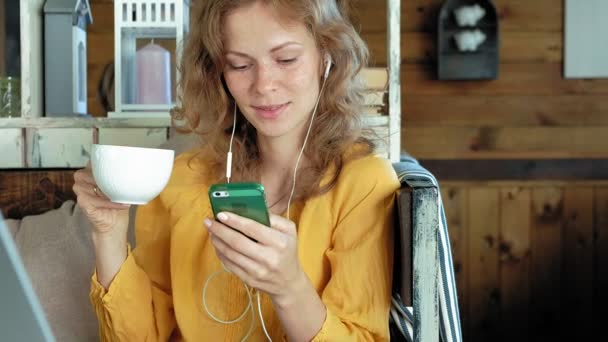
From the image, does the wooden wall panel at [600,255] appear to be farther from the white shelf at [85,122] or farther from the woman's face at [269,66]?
the woman's face at [269,66]

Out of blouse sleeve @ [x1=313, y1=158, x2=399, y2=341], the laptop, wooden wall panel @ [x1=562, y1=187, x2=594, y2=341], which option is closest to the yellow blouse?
blouse sleeve @ [x1=313, y1=158, x2=399, y2=341]

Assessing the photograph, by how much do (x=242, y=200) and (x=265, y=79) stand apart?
0.30 m

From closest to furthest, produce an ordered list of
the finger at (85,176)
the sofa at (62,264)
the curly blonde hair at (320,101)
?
the finger at (85,176), the curly blonde hair at (320,101), the sofa at (62,264)

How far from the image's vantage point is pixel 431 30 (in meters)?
3.20

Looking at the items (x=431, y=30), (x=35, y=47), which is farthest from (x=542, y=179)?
(x=35, y=47)

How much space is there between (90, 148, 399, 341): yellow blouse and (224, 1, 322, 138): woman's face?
14 cm

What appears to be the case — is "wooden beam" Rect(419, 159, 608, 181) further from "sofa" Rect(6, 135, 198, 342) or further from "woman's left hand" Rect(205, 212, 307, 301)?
"woman's left hand" Rect(205, 212, 307, 301)

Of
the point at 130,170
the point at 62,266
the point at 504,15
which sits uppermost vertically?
the point at 504,15

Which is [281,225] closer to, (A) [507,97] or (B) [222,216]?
(B) [222,216]

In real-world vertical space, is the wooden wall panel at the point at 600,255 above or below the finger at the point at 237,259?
below

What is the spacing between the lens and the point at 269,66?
1128 mm

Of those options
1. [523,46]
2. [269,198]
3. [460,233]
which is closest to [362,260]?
[269,198]

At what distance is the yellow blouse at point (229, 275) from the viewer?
3.65 ft

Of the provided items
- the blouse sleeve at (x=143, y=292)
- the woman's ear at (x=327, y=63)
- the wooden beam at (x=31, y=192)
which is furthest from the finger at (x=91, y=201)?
the wooden beam at (x=31, y=192)
